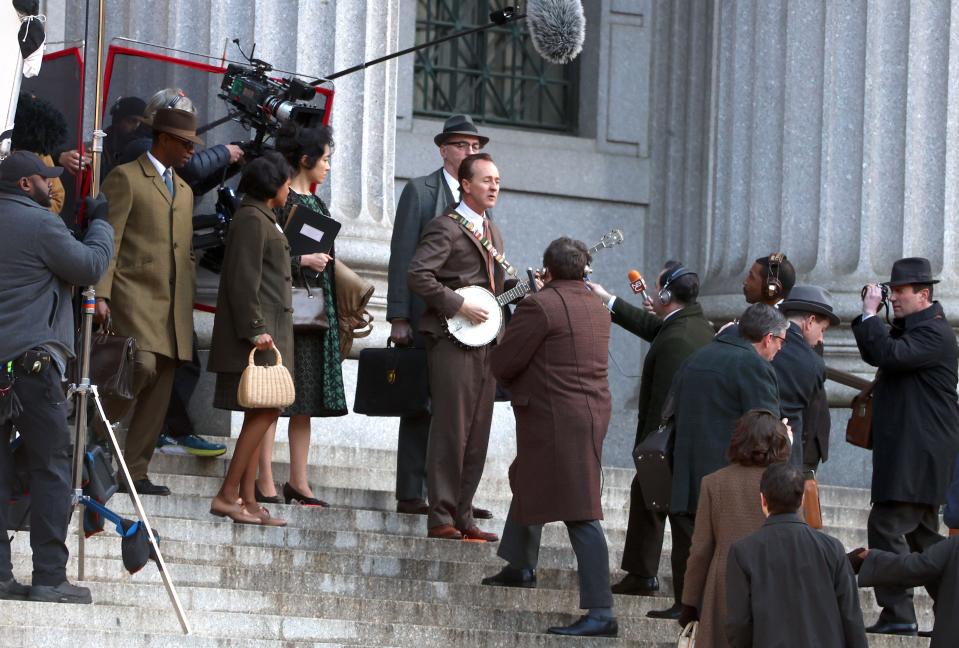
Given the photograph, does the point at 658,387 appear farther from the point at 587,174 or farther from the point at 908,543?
the point at 587,174

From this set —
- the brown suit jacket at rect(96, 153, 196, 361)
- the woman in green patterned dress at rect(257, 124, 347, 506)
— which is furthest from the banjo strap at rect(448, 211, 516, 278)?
the brown suit jacket at rect(96, 153, 196, 361)

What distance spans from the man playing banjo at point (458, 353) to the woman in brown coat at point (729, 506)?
1960mm

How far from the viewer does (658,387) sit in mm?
9938

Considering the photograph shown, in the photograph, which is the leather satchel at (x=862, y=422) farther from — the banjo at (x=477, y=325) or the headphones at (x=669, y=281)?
the banjo at (x=477, y=325)

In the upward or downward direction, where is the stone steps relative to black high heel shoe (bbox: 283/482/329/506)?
downward

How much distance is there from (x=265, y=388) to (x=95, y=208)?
133 centimetres

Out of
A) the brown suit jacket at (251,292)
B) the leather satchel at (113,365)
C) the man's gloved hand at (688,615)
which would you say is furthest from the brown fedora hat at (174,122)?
the man's gloved hand at (688,615)

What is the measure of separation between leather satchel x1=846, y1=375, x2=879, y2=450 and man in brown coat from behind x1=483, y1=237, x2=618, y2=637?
1.82 meters

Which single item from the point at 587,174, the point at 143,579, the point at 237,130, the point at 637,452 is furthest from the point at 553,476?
the point at 587,174

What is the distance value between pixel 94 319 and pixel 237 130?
2.06m

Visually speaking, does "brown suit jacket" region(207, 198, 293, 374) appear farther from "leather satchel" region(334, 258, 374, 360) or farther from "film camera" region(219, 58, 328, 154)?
"film camera" region(219, 58, 328, 154)

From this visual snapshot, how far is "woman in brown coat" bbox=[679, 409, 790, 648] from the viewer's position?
8055mm

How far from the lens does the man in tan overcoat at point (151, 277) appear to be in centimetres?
992

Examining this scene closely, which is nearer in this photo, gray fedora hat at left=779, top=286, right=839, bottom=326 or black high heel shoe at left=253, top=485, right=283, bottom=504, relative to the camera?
gray fedora hat at left=779, top=286, right=839, bottom=326
